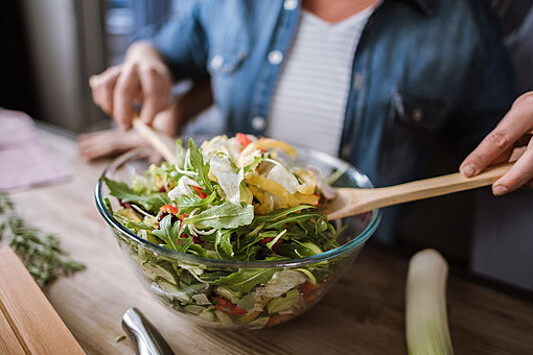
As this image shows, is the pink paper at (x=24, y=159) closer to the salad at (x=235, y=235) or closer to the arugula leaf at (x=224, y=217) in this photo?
the salad at (x=235, y=235)

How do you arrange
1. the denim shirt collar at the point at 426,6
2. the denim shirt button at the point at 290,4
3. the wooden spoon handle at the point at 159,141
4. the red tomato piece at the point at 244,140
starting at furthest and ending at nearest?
the denim shirt button at the point at 290,4, the denim shirt collar at the point at 426,6, the wooden spoon handle at the point at 159,141, the red tomato piece at the point at 244,140

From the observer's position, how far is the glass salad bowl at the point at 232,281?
60cm

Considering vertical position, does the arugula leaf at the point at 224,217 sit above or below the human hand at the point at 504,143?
below

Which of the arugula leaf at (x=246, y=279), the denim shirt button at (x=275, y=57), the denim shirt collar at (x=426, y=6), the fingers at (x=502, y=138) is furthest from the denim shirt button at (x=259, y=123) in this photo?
the arugula leaf at (x=246, y=279)

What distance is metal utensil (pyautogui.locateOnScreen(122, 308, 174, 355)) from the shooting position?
2.12 ft

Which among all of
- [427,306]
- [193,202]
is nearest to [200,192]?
[193,202]

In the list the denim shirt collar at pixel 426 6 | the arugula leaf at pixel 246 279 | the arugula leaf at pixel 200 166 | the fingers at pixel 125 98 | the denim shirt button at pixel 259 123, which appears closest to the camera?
the arugula leaf at pixel 246 279

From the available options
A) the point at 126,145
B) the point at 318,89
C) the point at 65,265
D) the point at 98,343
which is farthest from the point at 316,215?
the point at 126,145

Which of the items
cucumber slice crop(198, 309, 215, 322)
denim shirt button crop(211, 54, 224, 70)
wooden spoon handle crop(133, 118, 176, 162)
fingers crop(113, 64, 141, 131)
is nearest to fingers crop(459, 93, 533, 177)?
cucumber slice crop(198, 309, 215, 322)

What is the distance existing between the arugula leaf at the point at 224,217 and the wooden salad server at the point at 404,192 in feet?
0.74

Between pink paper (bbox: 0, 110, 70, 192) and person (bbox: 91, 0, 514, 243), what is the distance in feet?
0.87

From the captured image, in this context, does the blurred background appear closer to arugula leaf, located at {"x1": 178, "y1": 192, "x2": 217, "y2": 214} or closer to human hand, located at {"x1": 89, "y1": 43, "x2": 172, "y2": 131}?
human hand, located at {"x1": 89, "y1": 43, "x2": 172, "y2": 131}

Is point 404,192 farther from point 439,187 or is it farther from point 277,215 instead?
point 277,215

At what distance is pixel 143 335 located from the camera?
67 centimetres
